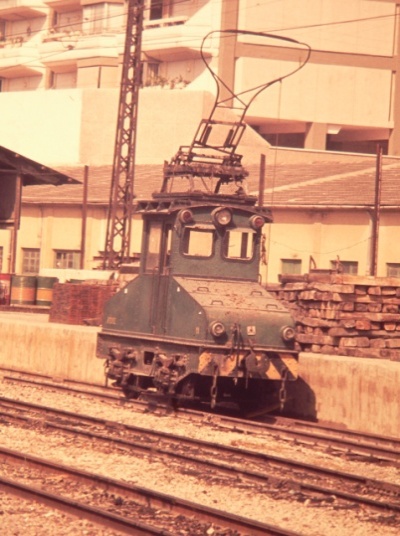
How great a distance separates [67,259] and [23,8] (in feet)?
104

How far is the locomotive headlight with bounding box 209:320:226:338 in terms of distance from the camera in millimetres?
15883

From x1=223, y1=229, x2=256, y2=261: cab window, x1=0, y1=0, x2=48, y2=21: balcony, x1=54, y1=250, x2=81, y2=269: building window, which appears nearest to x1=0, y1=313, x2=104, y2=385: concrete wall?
x1=223, y1=229, x2=256, y2=261: cab window

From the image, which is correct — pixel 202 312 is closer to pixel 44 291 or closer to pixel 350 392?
pixel 350 392

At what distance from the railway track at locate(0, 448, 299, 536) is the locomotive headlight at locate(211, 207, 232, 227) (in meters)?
5.75

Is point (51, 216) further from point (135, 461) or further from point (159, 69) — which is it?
point (135, 461)

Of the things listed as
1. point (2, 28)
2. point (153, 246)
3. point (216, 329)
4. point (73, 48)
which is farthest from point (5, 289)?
point (2, 28)

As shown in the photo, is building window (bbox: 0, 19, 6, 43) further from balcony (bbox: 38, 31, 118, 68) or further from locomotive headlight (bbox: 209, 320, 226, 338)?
locomotive headlight (bbox: 209, 320, 226, 338)

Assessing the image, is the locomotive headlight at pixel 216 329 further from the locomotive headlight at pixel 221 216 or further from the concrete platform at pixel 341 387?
the concrete platform at pixel 341 387

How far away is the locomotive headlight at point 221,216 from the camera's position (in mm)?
16797

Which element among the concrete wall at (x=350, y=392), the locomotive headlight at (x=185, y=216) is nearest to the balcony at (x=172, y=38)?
the concrete wall at (x=350, y=392)

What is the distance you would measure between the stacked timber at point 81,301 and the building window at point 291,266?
46.0ft

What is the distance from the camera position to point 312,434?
1475cm

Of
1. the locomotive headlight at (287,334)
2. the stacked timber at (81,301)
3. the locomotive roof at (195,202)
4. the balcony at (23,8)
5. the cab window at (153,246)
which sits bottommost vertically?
the locomotive headlight at (287,334)

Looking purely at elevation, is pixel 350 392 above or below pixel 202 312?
below
